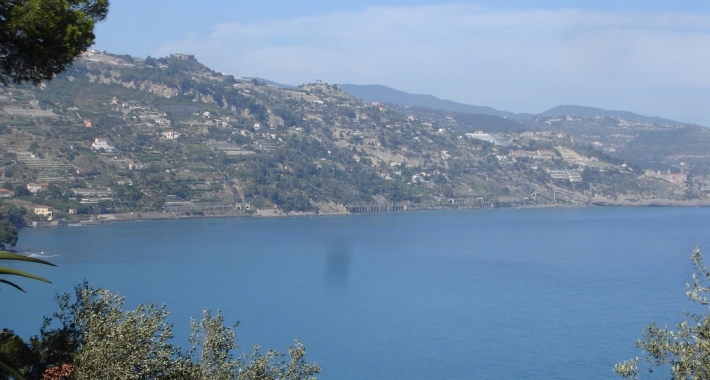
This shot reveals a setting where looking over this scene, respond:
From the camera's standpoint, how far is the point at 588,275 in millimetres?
27922

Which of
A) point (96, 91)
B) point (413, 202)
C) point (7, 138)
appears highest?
point (96, 91)

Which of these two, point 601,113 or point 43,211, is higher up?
point 601,113

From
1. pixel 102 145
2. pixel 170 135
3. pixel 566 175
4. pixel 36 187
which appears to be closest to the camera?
pixel 36 187

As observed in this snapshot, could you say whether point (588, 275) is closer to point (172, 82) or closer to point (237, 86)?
point (172, 82)

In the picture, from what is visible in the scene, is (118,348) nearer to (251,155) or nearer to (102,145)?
(102,145)

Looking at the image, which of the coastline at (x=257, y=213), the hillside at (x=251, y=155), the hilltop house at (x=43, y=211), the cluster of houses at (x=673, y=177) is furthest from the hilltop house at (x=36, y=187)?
the cluster of houses at (x=673, y=177)

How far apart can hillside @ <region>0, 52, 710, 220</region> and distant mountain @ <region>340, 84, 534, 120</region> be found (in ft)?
296

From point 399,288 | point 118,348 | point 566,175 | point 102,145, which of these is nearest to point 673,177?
point 566,175

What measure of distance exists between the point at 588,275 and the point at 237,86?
59.4 metres

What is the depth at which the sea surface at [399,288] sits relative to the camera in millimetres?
16219

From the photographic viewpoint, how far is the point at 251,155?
5941 cm

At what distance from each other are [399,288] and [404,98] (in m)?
166

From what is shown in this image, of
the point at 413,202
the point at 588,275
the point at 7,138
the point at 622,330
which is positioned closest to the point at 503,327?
the point at 622,330

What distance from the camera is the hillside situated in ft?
150
